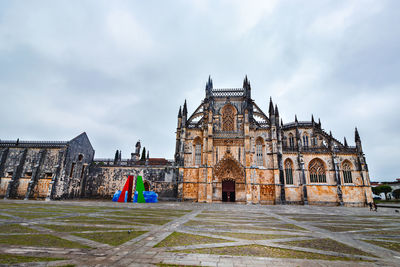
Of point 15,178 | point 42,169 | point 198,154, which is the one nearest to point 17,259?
point 198,154

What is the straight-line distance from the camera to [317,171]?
2973 cm

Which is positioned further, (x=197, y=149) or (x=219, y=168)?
(x=197, y=149)

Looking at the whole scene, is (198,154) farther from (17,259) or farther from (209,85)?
(17,259)

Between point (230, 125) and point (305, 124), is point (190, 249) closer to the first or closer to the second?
point (230, 125)

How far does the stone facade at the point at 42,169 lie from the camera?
26.8m

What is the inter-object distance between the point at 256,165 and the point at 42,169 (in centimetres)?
3179

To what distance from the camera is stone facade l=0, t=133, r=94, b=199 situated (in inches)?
1054

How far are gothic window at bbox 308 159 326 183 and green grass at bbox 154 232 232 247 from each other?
29.7 metres

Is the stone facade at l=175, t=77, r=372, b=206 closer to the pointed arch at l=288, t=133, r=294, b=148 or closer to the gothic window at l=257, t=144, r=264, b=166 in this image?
the gothic window at l=257, t=144, r=264, b=166

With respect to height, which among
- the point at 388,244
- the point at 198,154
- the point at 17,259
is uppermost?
the point at 198,154

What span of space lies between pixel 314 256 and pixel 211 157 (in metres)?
23.6

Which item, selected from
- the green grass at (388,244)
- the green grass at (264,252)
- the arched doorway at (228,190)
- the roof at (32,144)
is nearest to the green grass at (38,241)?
the green grass at (264,252)

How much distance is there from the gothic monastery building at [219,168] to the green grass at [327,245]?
21605 mm

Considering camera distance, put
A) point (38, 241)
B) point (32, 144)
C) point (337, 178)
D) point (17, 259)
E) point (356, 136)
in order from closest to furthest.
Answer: point (17, 259)
point (38, 241)
point (337, 178)
point (356, 136)
point (32, 144)
